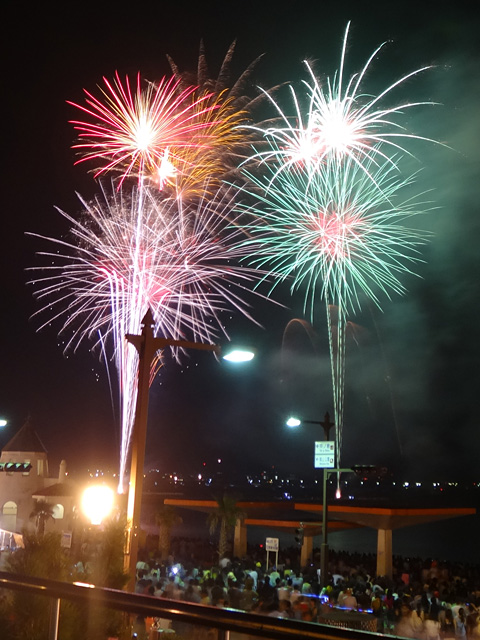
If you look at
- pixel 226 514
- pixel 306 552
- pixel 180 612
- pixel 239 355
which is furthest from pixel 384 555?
pixel 180 612

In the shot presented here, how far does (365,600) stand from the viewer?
16.0m

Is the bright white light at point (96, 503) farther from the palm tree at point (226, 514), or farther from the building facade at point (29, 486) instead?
the building facade at point (29, 486)

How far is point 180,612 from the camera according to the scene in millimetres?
3562

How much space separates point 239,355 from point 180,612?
6.84 metres

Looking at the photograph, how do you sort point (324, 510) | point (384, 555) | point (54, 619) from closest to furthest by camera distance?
point (54, 619)
point (324, 510)
point (384, 555)

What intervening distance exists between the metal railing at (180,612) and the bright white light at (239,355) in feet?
19.5

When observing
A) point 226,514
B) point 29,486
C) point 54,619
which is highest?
point 29,486

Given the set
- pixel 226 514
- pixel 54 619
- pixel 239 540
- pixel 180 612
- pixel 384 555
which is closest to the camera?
pixel 180 612

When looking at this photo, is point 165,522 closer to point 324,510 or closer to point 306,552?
point 306,552

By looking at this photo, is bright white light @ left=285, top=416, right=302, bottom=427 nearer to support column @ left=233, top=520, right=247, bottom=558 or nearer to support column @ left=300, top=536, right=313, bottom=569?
support column @ left=300, top=536, right=313, bottom=569

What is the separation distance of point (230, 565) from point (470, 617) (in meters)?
11.1

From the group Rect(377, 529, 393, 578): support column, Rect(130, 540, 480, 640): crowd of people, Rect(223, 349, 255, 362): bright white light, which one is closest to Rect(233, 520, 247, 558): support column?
Rect(377, 529, 393, 578): support column

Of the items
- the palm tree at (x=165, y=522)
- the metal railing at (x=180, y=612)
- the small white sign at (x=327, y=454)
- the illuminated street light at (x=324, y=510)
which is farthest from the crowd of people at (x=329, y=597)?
the palm tree at (x=165, y=522)

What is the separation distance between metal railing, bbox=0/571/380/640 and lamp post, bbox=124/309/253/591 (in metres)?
4.44
